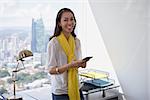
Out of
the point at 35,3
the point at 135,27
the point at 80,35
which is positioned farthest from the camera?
the point at 80,35

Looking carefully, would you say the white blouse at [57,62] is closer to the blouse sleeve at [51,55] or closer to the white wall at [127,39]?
the blouse sleeve at [51,55]

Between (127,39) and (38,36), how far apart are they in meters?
1.09

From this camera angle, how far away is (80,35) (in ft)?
10.4

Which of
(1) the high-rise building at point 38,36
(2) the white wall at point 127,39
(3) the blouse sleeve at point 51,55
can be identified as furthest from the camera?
(1) the high-rise building at point 38,36

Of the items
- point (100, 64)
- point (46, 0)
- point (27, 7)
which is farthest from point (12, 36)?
point (100, 64)

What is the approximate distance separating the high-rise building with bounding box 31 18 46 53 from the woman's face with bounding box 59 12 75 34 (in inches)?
41.5

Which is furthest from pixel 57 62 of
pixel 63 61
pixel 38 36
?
pixel 38 36

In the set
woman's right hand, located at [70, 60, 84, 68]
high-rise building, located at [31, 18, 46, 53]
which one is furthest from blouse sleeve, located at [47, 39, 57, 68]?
high-rise building, located at [31, 18, 46, 53]

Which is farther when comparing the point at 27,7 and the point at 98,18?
the point at 98,18

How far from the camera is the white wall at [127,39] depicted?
2510 millimetres

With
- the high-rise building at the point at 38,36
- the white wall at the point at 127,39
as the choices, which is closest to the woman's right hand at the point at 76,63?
the white wall at the point at 127,39

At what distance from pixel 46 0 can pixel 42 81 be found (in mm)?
1031

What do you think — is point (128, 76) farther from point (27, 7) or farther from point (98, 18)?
point (27, 7)

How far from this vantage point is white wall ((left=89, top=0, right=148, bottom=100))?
8.23 ft
